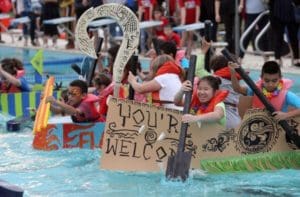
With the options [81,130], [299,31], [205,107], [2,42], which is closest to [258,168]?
[205,107]

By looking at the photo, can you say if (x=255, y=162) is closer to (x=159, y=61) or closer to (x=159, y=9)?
(x=159, y=61)

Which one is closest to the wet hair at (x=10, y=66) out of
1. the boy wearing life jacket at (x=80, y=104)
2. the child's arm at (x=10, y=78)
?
the child's arm at (x=10, y=78)

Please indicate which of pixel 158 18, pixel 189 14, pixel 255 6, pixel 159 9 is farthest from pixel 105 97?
pixel 159 9

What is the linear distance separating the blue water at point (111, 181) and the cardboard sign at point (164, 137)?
13 cm

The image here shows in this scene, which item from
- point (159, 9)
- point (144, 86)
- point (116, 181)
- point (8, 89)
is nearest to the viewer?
point (116, 181)

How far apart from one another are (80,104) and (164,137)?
1716mm

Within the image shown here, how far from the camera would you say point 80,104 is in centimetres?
959

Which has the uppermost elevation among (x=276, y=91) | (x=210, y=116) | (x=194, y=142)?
(x=276, y=91)

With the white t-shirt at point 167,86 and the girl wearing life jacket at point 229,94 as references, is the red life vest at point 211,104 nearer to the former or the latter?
the girl wearing life jacket at point 229,94

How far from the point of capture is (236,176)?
323 inches

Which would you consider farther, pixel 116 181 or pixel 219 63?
pixel 219 63

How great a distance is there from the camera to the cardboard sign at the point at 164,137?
26.6ft

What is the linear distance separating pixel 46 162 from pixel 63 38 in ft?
46.8

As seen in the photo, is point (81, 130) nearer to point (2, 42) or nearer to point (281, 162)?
point (281, 162)
